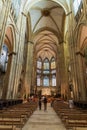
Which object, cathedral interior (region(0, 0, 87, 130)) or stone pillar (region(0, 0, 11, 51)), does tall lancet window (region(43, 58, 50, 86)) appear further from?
stone pillar (region(0, 0, 11, 51))

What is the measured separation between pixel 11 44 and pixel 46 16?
1245cm

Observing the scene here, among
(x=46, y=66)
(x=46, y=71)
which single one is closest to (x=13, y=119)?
(x=46, y=71)

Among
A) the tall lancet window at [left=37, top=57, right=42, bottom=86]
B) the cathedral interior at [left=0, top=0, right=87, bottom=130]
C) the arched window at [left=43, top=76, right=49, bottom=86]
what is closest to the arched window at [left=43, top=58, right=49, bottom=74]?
the tall lancet window at [left=37, top=57, right=42, bottom=86]

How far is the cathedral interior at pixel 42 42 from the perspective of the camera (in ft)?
38.9

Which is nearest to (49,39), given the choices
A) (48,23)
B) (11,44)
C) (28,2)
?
(48,23)

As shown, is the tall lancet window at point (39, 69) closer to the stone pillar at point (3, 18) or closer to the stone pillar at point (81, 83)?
the stone pillar at point (81, 83)

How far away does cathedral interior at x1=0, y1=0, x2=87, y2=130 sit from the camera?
1187cm

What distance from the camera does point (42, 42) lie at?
113 ft

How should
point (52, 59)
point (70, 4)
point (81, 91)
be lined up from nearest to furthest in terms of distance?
1. point (81, 91)
2. point (70, 4)
3. point (52, 59)

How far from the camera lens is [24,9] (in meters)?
15.8

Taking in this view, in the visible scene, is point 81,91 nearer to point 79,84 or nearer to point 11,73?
point 79,84

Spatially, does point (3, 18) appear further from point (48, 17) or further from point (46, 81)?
point (46, 81)

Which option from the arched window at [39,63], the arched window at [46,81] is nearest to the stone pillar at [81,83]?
the arched window at [46,81]

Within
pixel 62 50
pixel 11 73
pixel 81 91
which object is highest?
pixel 62 50
